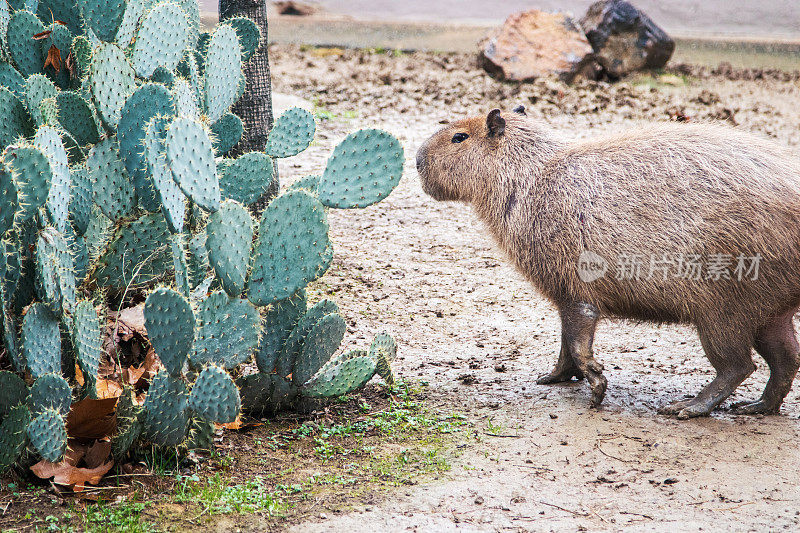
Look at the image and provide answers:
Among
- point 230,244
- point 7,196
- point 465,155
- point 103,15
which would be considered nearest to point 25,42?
point 103,15

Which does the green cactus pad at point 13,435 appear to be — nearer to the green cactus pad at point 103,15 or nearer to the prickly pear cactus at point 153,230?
the prickly pear cactus at point 153,230

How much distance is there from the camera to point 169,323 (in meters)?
2.79

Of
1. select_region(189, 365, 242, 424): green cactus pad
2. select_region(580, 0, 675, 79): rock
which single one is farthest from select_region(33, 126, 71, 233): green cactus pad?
select_region(580, 0, 675, 79): rock

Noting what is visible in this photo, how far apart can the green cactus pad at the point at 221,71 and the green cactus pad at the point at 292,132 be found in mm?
243

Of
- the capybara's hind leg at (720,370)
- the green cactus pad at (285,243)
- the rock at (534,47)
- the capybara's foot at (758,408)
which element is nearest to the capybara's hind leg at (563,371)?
the capybara's hind leg at (720,370)

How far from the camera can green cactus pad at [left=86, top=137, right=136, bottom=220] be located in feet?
10.7

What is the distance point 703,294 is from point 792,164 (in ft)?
2.31

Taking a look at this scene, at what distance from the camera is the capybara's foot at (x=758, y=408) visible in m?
3.78

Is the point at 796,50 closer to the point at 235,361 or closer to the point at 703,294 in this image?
the point at 703,294

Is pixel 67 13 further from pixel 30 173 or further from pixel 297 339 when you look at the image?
pixel 297 339

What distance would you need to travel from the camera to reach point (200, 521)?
282 centimetres

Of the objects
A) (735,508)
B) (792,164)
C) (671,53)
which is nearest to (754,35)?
(671,53)

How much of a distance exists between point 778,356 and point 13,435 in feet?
10.5

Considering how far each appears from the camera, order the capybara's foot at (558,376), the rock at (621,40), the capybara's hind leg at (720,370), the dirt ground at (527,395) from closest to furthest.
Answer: the dirt ground at (527,395), the capybara's hind leg at (720,370), the capybara's foot at (558,376), the rock at (621,40)
